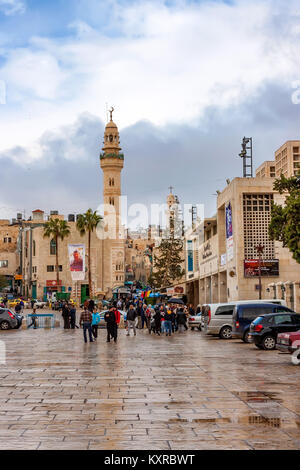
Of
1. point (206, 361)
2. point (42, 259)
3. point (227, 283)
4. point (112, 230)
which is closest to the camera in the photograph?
point (206, 361)

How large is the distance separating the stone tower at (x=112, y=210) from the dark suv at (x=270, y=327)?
77.2m

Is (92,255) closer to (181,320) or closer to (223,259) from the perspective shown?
(223,259)

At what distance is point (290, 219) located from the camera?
23.2m

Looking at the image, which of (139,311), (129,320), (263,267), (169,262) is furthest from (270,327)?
(169,262)

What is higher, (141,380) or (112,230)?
(112,230)

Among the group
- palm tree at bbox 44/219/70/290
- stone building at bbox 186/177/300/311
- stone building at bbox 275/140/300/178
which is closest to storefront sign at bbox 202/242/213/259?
stone building at bbox 186/177/300/311

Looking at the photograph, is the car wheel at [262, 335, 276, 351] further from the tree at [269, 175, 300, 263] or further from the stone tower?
the stone tower

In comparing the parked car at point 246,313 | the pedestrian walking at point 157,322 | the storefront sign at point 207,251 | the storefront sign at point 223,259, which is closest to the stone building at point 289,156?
the storefront sign at point 207,251

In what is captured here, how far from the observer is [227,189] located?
5088 cm

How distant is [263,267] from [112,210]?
6379 centimetres

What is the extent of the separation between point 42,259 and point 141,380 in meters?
82.3

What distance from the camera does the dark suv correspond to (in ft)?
72.4
